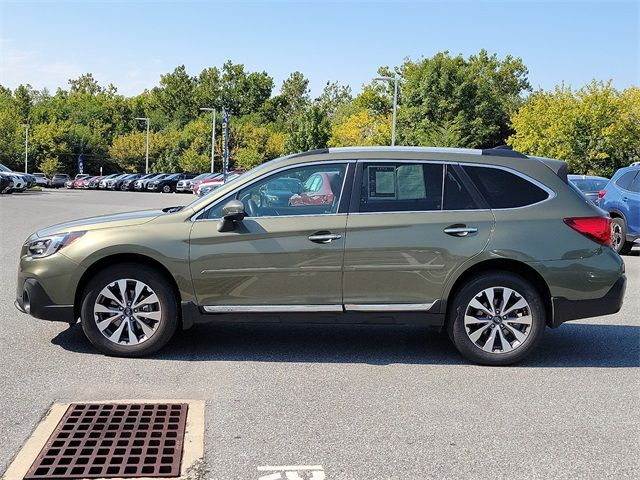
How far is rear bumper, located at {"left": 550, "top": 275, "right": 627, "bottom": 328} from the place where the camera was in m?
6.05

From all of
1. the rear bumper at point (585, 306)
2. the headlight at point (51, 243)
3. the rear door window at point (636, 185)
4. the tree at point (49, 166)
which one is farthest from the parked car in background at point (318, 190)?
the tree at point (49, 166)

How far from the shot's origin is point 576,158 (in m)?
42.2

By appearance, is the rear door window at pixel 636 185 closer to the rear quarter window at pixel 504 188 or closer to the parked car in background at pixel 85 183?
the rear quarter window at pixel 504 188

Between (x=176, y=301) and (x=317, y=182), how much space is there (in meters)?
1.47

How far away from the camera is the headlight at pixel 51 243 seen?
6113 millimetres

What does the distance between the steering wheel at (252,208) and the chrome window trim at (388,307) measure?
1022 mm

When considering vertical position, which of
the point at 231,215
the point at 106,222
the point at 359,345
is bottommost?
the point at 359,345

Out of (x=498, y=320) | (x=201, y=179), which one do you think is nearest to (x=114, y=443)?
(x=498, y=320)

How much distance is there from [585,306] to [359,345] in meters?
1.90

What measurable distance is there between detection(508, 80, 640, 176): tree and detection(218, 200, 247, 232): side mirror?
38162 mm

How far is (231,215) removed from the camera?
233 inches

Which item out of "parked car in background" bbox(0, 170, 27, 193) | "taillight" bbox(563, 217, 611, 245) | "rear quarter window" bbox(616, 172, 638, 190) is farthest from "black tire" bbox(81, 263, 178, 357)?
"parked car in background" bbox(0, 170, 27, 193)

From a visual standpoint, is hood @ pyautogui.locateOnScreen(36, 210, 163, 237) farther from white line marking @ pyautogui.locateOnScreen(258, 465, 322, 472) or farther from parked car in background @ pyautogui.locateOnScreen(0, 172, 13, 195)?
parked car in background @ pyautogui.locateOnScreen(0, 172, 13, 195)

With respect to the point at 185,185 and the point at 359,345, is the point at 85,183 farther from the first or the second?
the point at 359,345
